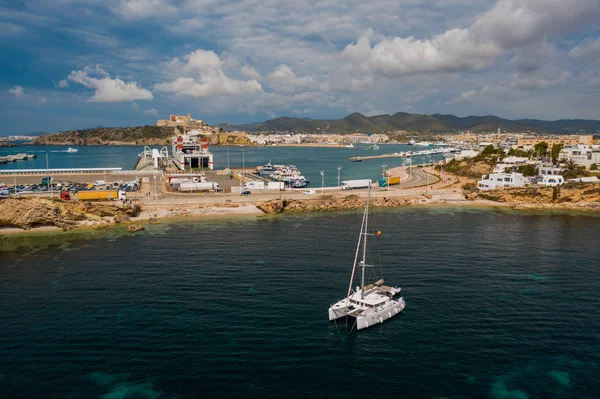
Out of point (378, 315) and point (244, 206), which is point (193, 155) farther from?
point (378, 315)

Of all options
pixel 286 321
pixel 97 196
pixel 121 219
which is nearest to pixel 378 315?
pixel 286 321

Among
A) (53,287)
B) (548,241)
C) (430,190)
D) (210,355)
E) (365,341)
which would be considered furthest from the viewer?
(430,190)

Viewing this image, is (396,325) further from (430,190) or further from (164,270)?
(430,190)

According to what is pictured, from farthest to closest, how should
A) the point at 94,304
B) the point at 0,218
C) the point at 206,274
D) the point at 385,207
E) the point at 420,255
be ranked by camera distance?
the point at 385,207, the point at 0,218, the point at 420,255, the point at 206,274, the point at 94,304

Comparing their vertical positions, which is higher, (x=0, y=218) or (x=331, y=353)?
(x=0, y=218)

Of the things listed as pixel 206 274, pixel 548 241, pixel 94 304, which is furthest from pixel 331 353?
pixel 548 241

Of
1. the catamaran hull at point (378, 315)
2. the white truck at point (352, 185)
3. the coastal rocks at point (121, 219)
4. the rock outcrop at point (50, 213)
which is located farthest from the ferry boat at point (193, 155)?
the catamaran hull at point (378, 315)

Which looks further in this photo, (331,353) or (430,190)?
(430,190)

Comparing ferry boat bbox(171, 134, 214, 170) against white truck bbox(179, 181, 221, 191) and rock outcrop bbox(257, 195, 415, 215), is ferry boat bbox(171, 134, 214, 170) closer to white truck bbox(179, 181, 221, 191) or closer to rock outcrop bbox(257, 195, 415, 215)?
white truck bbox(179, 181, 221, 191)

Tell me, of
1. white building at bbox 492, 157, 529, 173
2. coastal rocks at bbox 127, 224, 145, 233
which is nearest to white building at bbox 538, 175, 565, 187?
white building at bbox 492, 157, 529, 173
